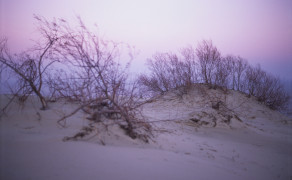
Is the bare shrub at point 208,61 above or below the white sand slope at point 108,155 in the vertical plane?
above

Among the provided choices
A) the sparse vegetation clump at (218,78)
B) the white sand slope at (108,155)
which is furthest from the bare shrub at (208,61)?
the white sand slope at (108,155)

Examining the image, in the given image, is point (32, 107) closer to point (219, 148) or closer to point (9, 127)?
point (9, 127)

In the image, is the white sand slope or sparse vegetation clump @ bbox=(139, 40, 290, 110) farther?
sparse vegetation clump @ bbox=(139, 40, 290, 110)

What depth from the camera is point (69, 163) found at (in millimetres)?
1859

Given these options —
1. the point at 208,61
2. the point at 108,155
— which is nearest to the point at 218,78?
the point at 208,61

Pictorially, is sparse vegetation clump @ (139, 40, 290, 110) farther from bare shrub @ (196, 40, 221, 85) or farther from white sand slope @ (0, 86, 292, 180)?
white sand slope @ (0, 86, 292, 180)

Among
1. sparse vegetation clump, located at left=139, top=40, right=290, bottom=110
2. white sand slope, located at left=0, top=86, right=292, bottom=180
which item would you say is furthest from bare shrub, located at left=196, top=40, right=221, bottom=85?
white sand slope, located at left=0, top=86, right=292, bottom=180

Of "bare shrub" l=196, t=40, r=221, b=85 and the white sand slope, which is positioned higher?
"bare shrub" l=196, t=40, r=221, b=85

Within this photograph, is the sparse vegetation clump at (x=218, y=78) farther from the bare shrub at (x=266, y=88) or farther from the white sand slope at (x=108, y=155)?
the white sand slope at (x=108, y=155)

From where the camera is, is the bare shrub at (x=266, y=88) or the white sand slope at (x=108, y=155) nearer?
the white sand slope at (x=108, y=155)

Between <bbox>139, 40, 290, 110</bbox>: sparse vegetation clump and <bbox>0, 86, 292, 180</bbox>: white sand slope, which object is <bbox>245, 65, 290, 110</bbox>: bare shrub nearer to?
<bbox>139, 40, 290, 110</bbox>: sparse vegetation clump

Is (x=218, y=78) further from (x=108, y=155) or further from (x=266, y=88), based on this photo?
(x=108, y=155)

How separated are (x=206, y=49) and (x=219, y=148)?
9.50m

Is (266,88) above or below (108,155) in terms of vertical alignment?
above
